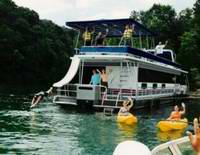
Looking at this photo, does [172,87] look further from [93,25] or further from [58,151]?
[58,151]

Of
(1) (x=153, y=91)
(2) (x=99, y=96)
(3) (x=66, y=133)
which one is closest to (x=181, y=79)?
(1) (x=153, y=91)

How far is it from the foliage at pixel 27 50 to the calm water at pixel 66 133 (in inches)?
1777

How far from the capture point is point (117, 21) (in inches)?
1258

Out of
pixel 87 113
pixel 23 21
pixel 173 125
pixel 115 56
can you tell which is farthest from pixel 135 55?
pixel 23 21

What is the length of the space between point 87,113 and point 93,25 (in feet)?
24.3

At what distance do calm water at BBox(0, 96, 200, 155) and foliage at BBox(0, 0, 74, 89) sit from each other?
148 feet

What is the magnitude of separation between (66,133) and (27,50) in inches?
2197

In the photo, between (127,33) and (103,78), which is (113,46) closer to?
(127,33)

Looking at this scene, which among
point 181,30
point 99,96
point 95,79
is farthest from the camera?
point 181,30

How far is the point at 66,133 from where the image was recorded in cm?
1997

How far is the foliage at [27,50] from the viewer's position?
240 feet

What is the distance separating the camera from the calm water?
52.8 feet

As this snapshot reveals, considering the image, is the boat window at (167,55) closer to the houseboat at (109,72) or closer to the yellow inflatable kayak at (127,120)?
the houseboat at (109,72)

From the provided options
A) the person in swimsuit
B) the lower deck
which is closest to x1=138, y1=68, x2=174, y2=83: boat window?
the lower deck
